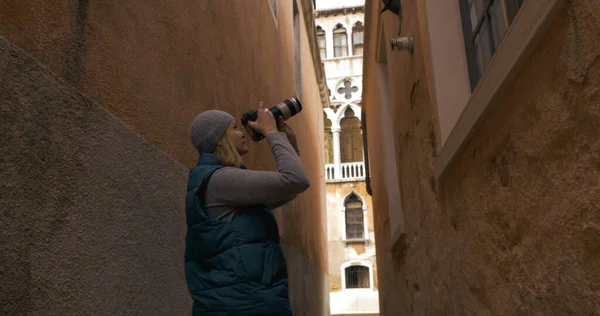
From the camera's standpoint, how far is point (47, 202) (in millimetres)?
1709

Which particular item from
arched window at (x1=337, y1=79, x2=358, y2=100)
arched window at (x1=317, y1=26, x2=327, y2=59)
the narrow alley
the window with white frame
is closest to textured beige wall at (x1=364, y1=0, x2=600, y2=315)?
the narrow alley

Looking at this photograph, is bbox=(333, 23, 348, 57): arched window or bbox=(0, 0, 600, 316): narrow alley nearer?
bbox=(0, 0, 600, 316): narrow alley

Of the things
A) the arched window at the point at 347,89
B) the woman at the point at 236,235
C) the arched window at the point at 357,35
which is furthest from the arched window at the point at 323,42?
the woman at the point at 236,235

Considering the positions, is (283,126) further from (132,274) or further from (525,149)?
(525,149)

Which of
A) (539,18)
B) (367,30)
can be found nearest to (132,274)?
(539,18)

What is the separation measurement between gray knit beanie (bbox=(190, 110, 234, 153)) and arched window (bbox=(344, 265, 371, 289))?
22877 millimetres

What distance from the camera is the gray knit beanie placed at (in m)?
2.07

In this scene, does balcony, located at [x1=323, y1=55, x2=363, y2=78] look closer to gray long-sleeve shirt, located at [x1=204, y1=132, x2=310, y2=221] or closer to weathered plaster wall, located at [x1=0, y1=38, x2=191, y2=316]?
weathered plaster wall, located at [x1=0, y1=38, x2=191, y2=316]

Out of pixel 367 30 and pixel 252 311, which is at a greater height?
pixel 367 30

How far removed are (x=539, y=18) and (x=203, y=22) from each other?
260 cm

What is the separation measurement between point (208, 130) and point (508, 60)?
44.2 inches

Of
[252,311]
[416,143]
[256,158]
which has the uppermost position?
[256,158]

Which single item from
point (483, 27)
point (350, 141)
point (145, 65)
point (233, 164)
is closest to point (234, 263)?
point (233, 164)

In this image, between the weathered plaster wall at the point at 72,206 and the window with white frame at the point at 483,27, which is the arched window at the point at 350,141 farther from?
the weathered plaster wall at the point at 72,206
